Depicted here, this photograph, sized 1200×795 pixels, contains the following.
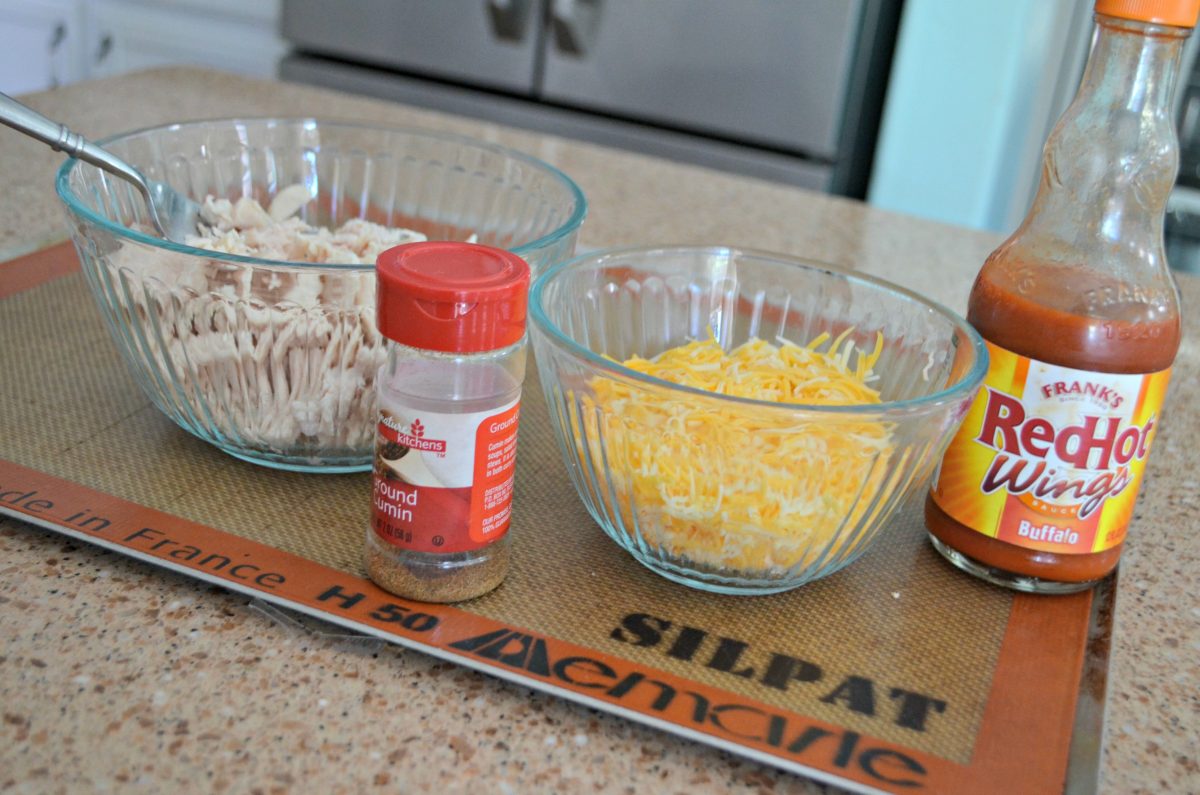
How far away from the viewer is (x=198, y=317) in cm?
62

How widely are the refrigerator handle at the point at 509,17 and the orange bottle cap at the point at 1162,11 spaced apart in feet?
6.31

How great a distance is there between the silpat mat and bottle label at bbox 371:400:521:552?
4cm

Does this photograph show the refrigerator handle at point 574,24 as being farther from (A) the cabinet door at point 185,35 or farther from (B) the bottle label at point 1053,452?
(B) the bottle label at point 1053,452

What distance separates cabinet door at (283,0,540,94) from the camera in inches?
93.0

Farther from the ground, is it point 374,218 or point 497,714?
point 374,218

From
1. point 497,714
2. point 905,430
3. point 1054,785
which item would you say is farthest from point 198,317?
point 1054,785

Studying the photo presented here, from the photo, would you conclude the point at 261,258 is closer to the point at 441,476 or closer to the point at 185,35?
the point at 441,476

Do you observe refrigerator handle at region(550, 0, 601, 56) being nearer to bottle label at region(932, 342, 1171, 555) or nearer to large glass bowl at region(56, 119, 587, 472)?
large glass bowl at region(56, 119, 587, 472)

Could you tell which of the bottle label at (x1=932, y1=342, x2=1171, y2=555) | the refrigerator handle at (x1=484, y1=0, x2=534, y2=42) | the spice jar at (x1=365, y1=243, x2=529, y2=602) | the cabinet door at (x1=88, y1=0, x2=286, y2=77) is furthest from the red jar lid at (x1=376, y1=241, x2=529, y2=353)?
the cabinet door at (x1=88, y1=0, x2=286, y2=77)

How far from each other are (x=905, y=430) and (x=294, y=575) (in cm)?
31

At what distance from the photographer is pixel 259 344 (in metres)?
0.62

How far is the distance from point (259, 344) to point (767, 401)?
280 millimetres

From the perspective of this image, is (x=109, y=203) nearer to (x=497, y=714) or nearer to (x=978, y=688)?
(x=497, y=714)

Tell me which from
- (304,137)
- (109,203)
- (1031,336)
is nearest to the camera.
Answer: (1031,336)
